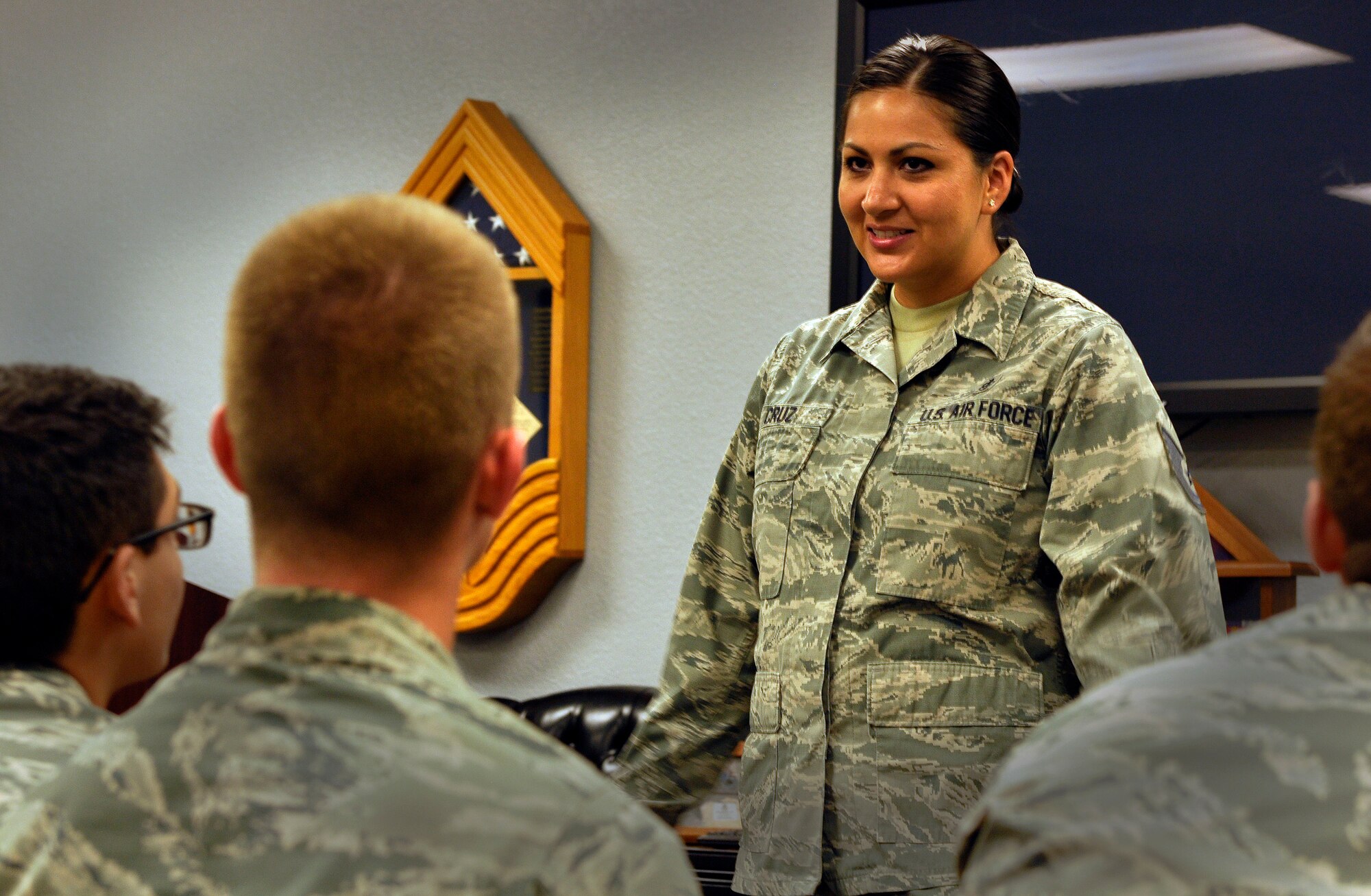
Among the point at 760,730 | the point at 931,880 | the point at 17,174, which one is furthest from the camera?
the point at 17,174

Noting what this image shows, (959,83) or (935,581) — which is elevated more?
(959,83)

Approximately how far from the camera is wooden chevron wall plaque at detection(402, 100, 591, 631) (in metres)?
3.57

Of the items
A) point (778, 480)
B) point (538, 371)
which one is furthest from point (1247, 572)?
point (538, 371)

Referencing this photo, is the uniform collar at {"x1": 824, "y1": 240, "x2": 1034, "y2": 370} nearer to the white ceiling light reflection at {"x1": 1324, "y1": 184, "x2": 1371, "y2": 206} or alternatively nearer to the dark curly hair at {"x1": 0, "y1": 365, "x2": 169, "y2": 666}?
the dark curly hair at {"x1": 0, "y1": 365, "x2": 169, "y2": 666}

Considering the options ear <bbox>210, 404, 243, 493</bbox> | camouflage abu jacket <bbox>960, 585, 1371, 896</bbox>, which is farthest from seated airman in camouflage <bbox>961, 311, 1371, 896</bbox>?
ear <bbox>210, 404, 243, 493</bbox>

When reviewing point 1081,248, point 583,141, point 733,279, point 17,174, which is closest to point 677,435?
point 733,279

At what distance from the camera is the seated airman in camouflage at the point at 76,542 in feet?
4.09

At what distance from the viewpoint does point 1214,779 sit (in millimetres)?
780

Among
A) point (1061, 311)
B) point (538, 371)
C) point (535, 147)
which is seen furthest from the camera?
point (535, 147)

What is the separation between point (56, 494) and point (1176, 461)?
1.14m

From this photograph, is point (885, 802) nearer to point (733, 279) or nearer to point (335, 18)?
point (733, 279)

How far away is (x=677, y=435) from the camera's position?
3.56m

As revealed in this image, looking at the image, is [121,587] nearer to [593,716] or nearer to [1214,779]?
[1214,779]

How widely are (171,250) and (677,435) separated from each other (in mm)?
1737
